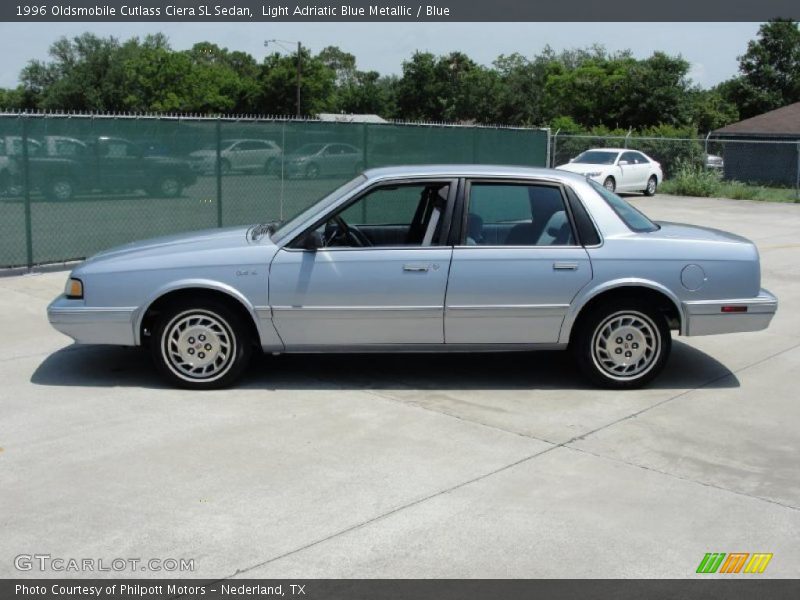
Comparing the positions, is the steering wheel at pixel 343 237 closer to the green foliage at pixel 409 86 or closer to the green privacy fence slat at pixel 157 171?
A: the green privacy fence slat at pixel 157 171

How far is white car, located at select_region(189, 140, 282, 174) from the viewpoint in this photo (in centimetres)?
1314

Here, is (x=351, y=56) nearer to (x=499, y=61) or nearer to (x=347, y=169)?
Answer: (x=499, y=61)

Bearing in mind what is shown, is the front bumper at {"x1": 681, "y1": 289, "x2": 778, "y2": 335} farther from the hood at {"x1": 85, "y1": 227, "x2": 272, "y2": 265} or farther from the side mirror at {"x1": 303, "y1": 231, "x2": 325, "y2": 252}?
the hood at {"x1": 85, "y1": 227, "x2": 272, "y2": 265}

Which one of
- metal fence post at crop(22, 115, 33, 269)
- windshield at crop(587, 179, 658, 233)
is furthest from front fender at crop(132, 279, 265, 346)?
metal fence post at crop(22, 115, 33, 269)

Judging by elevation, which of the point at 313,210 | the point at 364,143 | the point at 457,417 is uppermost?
the point at 364,143

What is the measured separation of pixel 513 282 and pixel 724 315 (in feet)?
5.24

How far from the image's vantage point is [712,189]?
27484mm

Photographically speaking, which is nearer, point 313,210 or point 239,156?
point 313,210

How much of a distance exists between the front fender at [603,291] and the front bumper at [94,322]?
3151mm

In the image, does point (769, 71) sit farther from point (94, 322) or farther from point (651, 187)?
point (94, 322)

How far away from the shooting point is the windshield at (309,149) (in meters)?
14.2

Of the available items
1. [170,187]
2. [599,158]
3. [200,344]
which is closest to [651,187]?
[599,158]

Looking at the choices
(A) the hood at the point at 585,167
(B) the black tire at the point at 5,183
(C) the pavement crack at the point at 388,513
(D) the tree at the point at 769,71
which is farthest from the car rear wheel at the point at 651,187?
(D) the tree at the point at 769,71

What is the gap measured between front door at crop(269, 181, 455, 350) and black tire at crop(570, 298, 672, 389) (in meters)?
1.11
